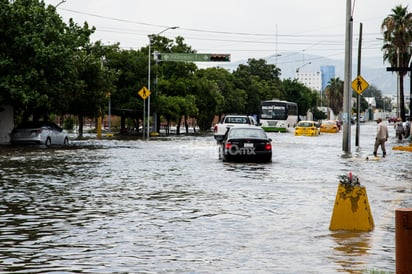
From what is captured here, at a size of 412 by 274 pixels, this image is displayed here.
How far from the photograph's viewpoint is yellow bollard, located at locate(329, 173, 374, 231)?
11234mm

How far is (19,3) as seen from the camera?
41.5 m

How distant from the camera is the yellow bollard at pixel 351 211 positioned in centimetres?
1123

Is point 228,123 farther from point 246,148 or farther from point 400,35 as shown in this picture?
point 400,35

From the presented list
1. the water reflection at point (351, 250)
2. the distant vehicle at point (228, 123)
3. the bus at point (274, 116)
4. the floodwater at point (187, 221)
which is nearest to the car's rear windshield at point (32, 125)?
the distant vehicle at point (228, 123)

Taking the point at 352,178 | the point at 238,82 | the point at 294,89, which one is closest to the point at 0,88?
the point at 352,178

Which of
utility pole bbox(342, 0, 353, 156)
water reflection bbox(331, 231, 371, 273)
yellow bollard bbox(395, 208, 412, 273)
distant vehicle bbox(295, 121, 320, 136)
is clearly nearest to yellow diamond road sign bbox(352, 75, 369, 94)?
utility pole bbox(342, 0, 353, 156)

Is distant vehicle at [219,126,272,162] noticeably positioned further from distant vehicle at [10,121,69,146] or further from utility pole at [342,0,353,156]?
distant vehicle at [10,121,69,146]

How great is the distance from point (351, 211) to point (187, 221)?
266cm

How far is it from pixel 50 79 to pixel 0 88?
364cm

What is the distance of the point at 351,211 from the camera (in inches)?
443

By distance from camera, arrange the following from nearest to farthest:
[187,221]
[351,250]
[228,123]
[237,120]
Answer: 1. [351,250]
2. [187,221]
3. [228,123]
4. [237,120]

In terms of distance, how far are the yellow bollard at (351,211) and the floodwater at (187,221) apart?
0.68 ft

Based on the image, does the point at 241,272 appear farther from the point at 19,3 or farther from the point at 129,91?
the point at 129,91

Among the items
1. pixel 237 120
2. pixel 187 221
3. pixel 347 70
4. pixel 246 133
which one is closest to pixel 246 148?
pixel 246 133
